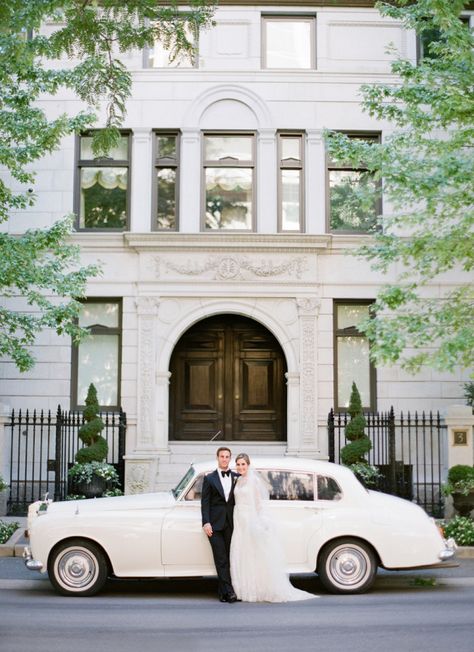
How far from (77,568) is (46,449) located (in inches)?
331

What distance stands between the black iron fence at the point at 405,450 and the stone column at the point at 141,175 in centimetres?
590

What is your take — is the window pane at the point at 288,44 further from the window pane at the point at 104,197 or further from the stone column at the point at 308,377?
the stone column at the point at 308,377

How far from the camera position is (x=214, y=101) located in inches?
742

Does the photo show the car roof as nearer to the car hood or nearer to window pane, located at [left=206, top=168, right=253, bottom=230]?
the car hood

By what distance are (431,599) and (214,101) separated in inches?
483

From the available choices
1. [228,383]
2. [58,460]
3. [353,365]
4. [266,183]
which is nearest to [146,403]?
[228,383]

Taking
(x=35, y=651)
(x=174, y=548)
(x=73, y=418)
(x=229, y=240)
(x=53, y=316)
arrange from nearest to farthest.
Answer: (x=35, y=651) < (x=174, y=548) < (x=53, y=316) < (x=73, y=418) < (x=229, y=240)

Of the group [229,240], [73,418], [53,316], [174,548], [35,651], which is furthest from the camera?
[229,240]

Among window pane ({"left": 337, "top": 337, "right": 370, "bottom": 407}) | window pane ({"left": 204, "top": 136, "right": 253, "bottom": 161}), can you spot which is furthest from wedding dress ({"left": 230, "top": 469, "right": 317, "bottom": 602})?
→ window pane ({"left": 204, "top": 136, "right": 253, "bottom": 161})

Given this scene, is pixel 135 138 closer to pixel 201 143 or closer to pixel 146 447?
pixel 201 143

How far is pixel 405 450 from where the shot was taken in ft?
58.9

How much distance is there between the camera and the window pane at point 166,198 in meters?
18.9

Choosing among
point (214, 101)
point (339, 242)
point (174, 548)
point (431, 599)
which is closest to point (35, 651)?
point (174, 548)

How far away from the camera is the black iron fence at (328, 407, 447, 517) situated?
17.0 metres
